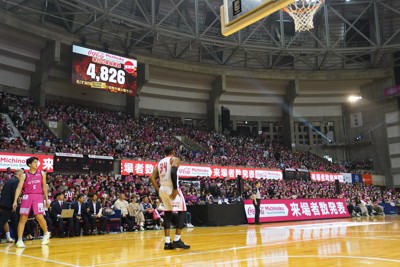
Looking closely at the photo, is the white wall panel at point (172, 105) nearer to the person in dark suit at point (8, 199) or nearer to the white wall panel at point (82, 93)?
the white wall panel at point (82, 93)

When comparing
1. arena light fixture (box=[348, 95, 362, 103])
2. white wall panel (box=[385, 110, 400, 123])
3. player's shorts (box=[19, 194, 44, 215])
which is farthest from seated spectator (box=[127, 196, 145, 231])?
arena light fixture (box=[348, 95, 362, 103])

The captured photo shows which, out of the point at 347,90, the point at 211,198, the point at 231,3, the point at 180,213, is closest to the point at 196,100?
the point at 347,90

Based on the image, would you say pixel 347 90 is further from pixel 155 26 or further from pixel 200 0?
pixel 155 26

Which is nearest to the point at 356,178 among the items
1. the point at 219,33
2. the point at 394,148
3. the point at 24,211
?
the point at 394,148

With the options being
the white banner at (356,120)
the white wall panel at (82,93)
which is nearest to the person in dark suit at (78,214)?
the white wall panel at (82,93)

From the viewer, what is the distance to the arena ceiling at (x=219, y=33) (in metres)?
24.9

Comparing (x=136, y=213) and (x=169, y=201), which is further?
(x=136, y=213)

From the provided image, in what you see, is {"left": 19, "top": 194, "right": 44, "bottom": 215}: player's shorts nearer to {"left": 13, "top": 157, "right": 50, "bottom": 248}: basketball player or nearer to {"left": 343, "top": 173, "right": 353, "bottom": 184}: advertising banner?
{"left": 13, "top": 157, "right": 50, "bottom": 248}: basketball player

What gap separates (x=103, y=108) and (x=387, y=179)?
84.1 ft

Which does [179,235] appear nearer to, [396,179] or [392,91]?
[396,179]

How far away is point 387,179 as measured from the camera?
33.2 metres

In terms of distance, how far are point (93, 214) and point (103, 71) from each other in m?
14.4

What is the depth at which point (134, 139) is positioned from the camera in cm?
2473

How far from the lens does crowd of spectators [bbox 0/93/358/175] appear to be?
20.8 metres
